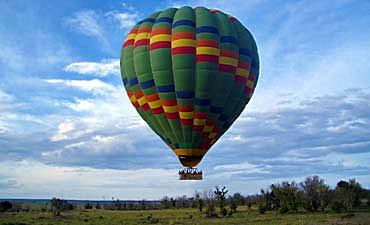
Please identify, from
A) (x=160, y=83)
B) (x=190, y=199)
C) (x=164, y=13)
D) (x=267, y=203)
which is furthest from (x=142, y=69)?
(x=190, y=199)

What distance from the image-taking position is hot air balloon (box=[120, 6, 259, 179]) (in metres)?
24.1

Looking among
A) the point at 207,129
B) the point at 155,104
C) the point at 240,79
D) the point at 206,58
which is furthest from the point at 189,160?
the point at 206,58

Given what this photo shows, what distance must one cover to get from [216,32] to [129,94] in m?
5.95

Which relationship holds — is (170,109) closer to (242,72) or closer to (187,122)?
(187,122)

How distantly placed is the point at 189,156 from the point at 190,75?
420 cm

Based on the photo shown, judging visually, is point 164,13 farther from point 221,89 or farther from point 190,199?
point 190,199

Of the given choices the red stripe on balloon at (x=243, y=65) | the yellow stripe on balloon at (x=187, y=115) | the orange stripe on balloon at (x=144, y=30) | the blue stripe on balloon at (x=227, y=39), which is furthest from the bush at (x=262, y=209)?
the orange stripe on balloon at (x=144, y=30)

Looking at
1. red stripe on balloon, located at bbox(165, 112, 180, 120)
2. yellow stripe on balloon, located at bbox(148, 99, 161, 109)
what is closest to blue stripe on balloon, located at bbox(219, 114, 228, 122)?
red stripe on balloon, located at bbox(165, 112, 180, 120)

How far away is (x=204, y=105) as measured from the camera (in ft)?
80.1

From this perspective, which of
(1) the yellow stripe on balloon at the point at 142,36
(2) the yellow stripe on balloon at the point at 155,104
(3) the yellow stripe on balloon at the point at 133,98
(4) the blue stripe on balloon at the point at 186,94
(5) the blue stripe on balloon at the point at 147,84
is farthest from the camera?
(3) the yellow stripe on balloon at the point at 133,98

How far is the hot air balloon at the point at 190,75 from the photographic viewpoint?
79.2 ft

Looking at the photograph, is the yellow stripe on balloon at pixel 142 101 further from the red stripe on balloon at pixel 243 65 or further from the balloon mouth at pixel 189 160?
the red stripe on balloon at pixel 243 65

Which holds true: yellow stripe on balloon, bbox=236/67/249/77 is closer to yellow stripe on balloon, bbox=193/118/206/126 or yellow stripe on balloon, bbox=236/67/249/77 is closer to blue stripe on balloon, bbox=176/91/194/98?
blue stripe on balloon, bbox=176/91/194/98

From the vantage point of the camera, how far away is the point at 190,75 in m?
24.1
